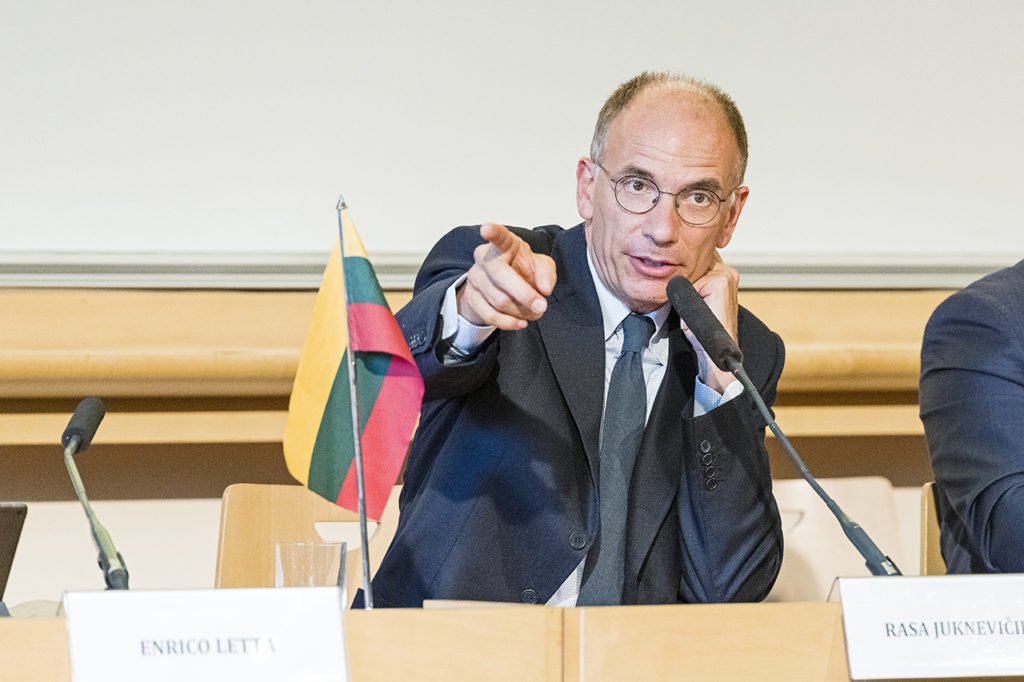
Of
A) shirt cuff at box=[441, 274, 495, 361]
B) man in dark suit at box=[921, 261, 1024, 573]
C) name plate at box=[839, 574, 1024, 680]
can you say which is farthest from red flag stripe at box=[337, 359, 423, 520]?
man in dark suit at box=[921, 261, 1024, 573]

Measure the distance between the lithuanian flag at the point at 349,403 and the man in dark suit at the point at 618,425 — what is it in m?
0.30

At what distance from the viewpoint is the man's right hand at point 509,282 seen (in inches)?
46.3

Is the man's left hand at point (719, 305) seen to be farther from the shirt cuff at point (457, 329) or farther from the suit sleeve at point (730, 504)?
the shirt cuff at point (457, 329)

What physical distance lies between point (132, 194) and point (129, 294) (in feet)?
0.64

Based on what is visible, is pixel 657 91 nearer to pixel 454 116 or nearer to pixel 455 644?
pixel 454 116

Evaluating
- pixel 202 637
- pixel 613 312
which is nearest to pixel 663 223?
pixel 613 312

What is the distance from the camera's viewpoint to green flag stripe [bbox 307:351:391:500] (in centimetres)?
109

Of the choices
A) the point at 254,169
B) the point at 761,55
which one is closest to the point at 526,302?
the point at 254,169

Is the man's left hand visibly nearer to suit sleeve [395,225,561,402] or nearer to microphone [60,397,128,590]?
suit sleeve [395,225,561,402]

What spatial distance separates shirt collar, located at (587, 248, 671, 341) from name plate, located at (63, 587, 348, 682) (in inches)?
33.7

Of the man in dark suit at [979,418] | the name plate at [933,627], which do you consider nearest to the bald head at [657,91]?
the man in dark suit at [979,418]

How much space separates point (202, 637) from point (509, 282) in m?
0.50

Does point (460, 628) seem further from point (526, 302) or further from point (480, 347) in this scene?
point (480, 347)

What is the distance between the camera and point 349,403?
1.10 meters
